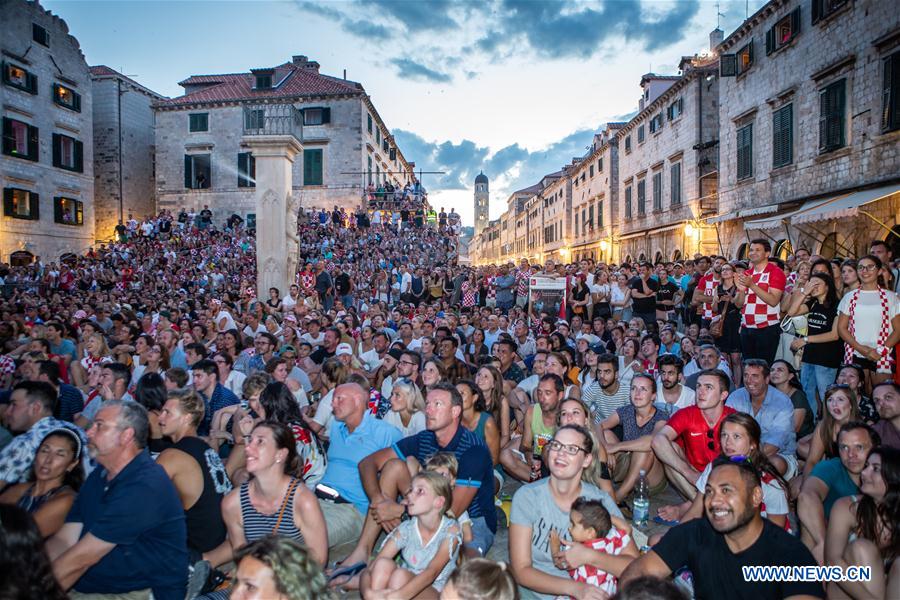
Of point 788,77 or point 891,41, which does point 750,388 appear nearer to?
point 891,41

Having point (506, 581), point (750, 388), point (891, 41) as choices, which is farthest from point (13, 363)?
point (891, 41)

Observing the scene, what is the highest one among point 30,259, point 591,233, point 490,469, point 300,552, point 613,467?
point 591,233

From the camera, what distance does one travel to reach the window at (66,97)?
2767 centimetres

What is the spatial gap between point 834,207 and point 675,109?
13618mm

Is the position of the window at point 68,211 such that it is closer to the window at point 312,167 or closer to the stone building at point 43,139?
the stone building at point 43,139

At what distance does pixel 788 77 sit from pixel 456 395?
17.5 meters

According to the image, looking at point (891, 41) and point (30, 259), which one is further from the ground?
point (891, 41)

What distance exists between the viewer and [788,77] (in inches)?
656

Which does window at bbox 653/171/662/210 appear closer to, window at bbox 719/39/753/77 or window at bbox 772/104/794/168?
window at bbox 719/39/753/77

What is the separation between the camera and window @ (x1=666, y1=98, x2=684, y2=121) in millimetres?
24547

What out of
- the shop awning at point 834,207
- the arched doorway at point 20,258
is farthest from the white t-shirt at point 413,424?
the arched doorway at point 20,258

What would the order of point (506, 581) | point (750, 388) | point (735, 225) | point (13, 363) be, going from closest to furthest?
point (506, 581), point (750, 388), point (13, 363), point (735, 225)

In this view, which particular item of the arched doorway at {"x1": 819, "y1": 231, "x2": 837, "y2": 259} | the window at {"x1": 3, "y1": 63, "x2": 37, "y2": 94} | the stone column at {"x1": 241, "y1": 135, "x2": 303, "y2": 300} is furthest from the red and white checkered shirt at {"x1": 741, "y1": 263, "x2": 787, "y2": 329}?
the window at {"x1": 3, "y1": 63, "x2": 37, "y2": 94}

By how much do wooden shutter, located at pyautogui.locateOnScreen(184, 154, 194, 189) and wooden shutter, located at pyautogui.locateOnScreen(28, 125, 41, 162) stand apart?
812 centimetres
